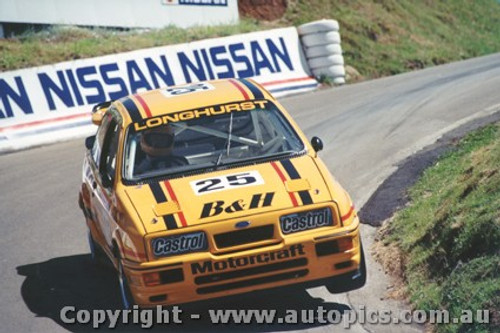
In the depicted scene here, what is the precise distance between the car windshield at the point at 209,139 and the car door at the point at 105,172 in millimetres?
257

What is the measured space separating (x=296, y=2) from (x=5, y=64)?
1142 centimetres

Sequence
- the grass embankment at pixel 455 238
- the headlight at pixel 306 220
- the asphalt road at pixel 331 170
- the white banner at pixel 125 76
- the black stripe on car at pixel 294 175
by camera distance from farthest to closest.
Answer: the white banner at pixel 125 76
the asphalt road at pixel 331 170
the black stripe on car at pixel 294 175
the headlight at pixel 306 220
the grass embankment at pixel 455 238

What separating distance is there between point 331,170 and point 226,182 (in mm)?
5457

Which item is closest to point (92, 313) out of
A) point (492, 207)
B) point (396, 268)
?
point (396, 268)

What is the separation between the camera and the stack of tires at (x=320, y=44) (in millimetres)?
21469

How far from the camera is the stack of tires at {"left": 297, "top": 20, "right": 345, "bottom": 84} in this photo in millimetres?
21469

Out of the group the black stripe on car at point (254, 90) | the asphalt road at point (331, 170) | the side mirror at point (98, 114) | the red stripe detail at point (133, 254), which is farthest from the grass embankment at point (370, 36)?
the red stripe detail at point (133, 254)

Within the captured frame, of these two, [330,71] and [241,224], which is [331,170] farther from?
[330,71]

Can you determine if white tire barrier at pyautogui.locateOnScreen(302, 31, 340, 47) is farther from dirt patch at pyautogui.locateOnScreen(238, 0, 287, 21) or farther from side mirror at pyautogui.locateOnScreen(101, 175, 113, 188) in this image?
side mirror at pyautogui.locateOnScreen(101, 175, 113, 188)

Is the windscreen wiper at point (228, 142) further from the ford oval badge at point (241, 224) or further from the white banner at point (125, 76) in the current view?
the white banner at point (125, 76)

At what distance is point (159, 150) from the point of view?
8.55m

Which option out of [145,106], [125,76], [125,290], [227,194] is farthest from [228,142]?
[125,76]

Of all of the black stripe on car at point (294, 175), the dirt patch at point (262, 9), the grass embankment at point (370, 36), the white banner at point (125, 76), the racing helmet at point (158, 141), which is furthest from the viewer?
the dirt patch at point (262, 9)

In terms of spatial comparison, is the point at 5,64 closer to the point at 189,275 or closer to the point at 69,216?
the point at 69,216
